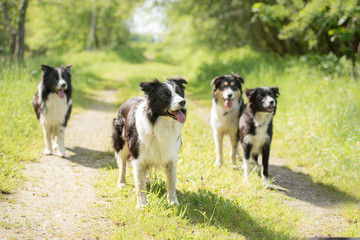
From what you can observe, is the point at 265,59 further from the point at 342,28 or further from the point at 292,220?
the point at 292,220

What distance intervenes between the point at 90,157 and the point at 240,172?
2.64 meters

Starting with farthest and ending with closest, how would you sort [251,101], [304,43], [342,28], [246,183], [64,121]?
1. [304,43]
2. [342,28]
3. [64,121]
4. [251,101]
5. [246,183]

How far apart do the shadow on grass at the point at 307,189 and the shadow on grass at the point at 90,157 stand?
2.84 m

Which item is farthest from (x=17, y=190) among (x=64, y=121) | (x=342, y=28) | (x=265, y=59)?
(x=265, y=59)

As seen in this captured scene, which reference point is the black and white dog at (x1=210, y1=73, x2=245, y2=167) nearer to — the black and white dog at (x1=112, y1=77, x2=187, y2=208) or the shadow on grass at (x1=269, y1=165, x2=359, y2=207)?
the shadow on grass at (x1=269, y1=165, x2=359, y2=207)

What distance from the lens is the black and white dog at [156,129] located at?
3.41 m

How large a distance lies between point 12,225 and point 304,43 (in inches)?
441

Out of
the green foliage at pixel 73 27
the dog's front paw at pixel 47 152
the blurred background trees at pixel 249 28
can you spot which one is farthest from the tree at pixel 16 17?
the green foliage at pixel 73 27

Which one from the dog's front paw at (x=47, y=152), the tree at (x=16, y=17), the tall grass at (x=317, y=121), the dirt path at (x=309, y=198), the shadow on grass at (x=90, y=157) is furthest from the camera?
the tree at (x=16, y=17)

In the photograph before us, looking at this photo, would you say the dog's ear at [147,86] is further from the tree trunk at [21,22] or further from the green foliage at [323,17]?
the tree trunk at [21,22]

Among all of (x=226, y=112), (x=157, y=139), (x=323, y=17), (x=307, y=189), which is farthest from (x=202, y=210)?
(x=323, y=17)

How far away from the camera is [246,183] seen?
4598 millimetres

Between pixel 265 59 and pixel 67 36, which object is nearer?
pixel 265 59

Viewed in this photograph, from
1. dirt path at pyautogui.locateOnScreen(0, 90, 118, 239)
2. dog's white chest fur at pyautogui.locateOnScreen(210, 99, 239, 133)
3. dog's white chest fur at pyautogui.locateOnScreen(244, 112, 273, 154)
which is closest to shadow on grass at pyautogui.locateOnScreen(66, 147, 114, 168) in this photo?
dirt path at pyautogui.locateOnScreen(0, 90, 118, 239)
